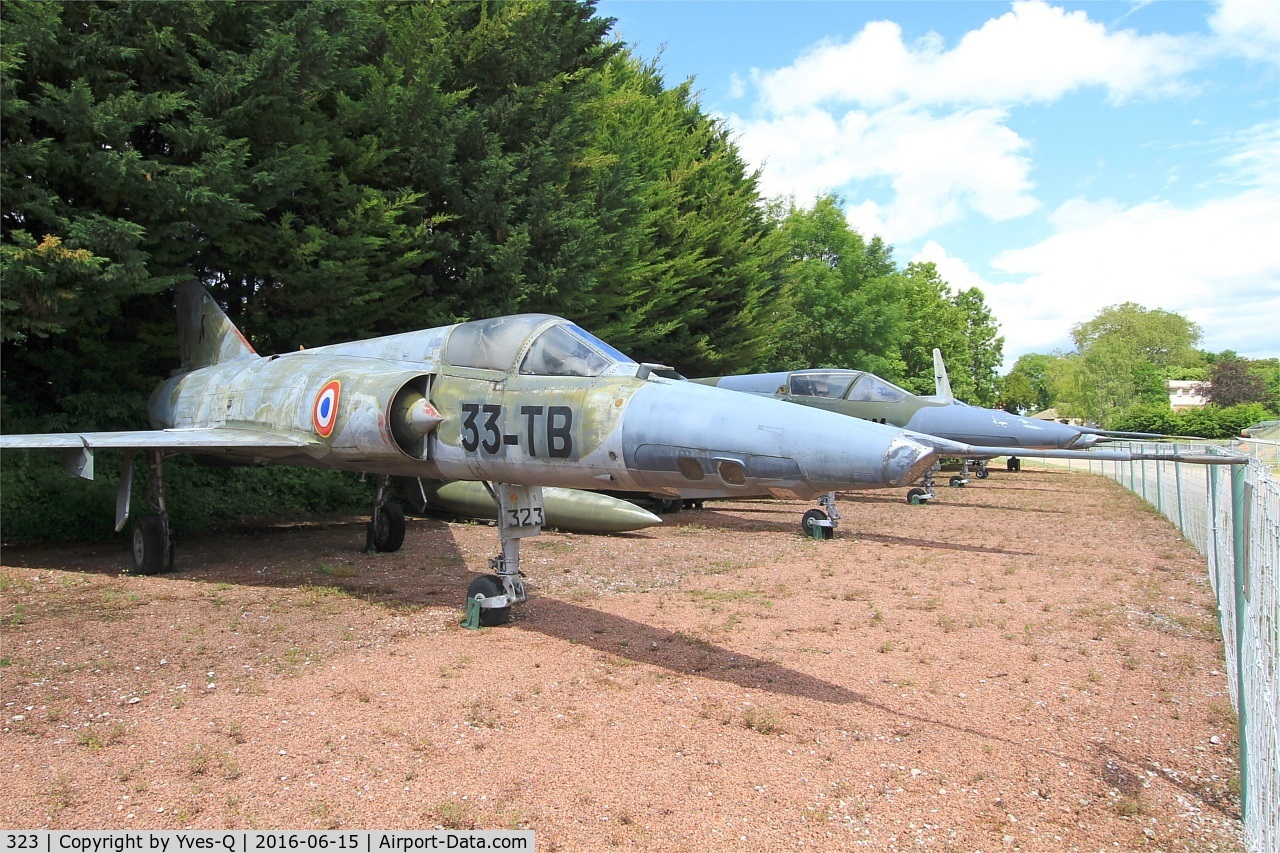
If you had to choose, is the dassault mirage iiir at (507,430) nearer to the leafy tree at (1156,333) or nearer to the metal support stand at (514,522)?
the metal support stand at (514,522)

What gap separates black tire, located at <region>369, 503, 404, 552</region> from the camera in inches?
410

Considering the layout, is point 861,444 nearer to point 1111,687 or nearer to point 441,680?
point 1111,687

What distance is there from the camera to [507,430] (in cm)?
625

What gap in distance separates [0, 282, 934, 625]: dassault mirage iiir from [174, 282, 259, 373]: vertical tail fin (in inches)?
36.4

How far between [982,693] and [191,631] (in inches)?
236

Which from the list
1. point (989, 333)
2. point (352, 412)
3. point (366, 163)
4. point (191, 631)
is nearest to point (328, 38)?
point (366, 163)

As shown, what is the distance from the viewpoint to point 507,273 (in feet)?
45.6

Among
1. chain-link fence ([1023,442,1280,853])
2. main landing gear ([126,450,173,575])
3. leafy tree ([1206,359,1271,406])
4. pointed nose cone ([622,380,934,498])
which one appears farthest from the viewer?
leafy tree ([1206,359,1271,406])

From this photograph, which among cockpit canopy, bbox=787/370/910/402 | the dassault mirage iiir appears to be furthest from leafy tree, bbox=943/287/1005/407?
the dassault mirage iiir

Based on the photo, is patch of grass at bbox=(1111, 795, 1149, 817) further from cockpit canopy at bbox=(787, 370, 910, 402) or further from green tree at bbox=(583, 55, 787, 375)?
green tree at bbox=(583, 55, 787, 375)

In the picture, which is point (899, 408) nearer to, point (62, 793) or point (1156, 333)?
point (62, 793)

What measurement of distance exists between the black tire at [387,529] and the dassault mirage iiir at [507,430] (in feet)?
5.52

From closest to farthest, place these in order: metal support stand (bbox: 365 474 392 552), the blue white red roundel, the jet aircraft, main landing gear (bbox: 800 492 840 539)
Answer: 1. the blue white red roundel
2. metal support stand (bbox: 365 474 392 552)
3. main landing gear (bbox: 800 492 840 539)
4. the jet aircraft

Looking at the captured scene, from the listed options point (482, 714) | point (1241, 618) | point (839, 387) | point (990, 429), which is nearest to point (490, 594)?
point (482, 714)
